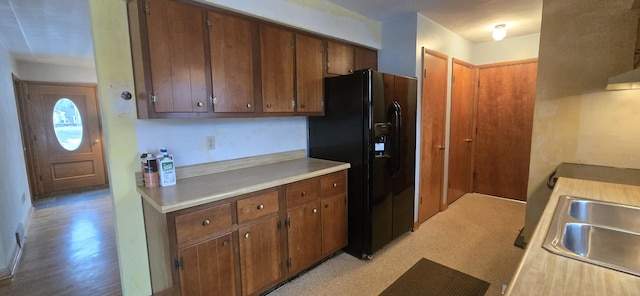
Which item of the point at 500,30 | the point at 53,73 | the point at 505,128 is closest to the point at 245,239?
the point at 500,30

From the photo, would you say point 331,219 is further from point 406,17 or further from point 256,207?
point 406,17

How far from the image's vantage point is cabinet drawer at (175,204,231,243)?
1.60m

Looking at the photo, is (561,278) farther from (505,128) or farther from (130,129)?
(505,128)

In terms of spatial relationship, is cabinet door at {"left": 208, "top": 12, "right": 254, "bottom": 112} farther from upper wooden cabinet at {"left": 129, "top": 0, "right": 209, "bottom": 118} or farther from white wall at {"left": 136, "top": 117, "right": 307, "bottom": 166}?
white wall at {"left": 136, "top": 117, "right": 307, "bottom": 166}

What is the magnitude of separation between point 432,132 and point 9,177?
4748mm

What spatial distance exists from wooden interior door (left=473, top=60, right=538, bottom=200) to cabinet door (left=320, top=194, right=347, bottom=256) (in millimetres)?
3027

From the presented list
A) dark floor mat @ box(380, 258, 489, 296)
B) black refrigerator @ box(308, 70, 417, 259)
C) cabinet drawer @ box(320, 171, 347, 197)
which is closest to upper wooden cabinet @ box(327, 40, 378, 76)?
black refrigerator @ box(308, 70, 417, 259)

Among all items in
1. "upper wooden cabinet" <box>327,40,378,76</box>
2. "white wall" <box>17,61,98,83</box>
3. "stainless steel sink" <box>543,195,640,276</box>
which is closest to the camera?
"stainless steel sink" <box>543,195,640,276</box>

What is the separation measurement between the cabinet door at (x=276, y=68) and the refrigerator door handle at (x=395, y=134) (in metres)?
0.96

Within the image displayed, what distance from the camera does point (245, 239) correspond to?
6.23 ft

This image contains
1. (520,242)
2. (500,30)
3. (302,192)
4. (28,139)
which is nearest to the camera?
(302,192)

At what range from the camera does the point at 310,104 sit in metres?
2.64

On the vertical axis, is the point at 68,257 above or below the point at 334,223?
below

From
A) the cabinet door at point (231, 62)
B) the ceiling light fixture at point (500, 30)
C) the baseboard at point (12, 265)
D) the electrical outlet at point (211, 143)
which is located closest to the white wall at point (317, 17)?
the cabinet door at point (231, 62)
